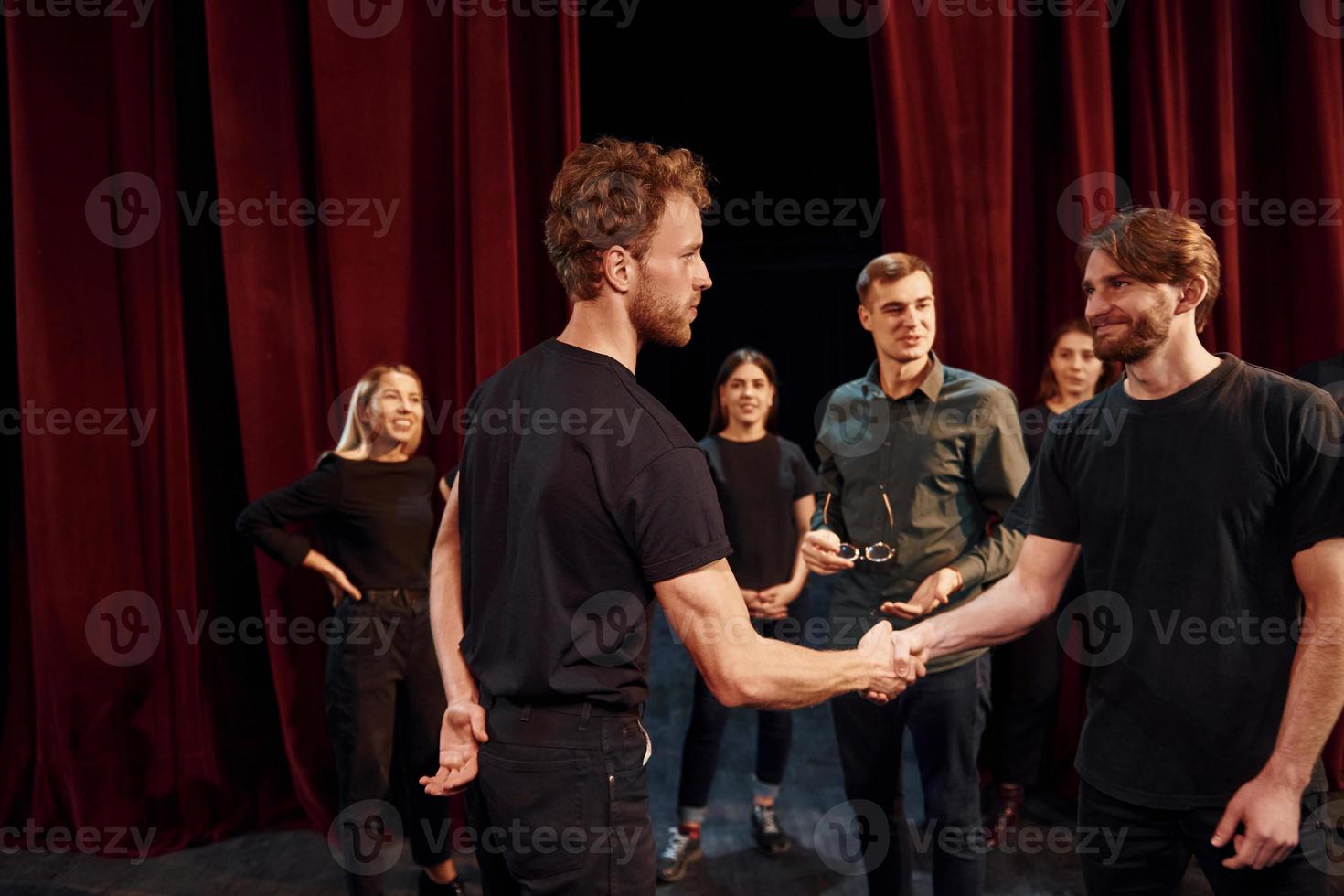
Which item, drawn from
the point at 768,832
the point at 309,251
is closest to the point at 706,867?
the point at 768,832

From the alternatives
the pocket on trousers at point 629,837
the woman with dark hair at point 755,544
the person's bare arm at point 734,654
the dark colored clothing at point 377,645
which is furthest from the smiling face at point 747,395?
the pocket on trousers at point 629,837

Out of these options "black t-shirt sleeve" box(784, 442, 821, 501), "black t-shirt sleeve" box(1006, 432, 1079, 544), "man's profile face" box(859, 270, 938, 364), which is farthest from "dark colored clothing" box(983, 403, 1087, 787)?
"black t-shirt sleeve" box(1006, 432, 1079, 544)

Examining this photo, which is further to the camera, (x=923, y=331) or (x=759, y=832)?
(x=759, y=832)

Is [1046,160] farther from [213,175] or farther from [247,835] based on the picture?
[247,835]

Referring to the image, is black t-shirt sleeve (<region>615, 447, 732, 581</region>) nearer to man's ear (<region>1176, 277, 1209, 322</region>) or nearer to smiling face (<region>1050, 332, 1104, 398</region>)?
man's ear (<region>1176, 277, 1209, 322</region>)

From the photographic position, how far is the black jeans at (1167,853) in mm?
1511

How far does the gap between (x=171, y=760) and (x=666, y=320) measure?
2877mm

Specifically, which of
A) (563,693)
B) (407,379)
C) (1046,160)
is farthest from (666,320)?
(1046,160)

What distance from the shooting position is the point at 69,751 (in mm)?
3408

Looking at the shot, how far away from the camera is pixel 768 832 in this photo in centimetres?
315

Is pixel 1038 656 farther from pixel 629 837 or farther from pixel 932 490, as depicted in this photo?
pixel 629 837

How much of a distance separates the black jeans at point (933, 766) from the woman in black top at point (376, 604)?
46.4 inches

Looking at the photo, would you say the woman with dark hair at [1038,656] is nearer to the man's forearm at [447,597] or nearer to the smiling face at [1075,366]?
the smiling face at [1075,366]

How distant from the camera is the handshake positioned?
188 cm
